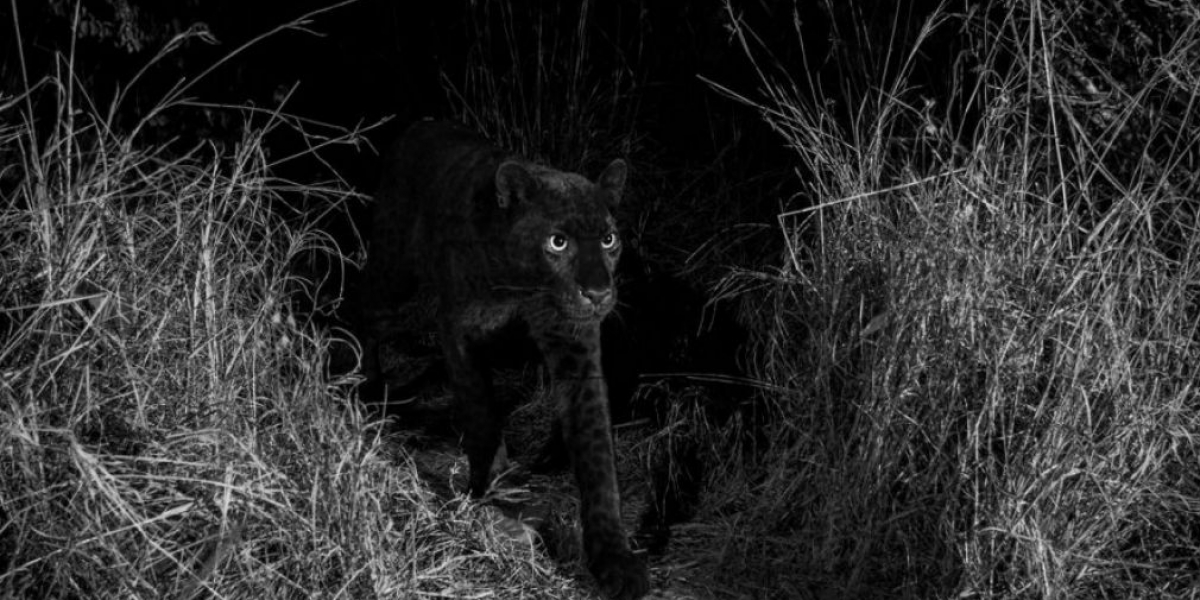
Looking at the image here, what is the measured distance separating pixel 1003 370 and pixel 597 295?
1.37m

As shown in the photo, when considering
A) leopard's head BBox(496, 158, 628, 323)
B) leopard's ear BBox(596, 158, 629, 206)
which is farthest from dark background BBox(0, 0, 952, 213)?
leopard's head BBox(496, 158, 628, 323)

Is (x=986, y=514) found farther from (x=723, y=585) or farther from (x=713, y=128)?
(x=713, y=128)

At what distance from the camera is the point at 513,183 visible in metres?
5.06

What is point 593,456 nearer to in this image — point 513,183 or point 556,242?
point 556,242

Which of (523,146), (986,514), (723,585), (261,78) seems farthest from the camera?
(523,146)

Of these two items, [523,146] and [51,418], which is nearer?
[51,418]

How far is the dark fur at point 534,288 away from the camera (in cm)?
483

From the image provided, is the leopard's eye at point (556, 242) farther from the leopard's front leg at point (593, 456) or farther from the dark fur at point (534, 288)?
the leopard's front leg at point (593, 456)

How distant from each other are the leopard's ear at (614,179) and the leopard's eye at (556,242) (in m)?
0.34

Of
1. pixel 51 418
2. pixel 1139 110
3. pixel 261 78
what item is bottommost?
pixel 261 78

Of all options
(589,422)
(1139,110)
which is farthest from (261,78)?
(1139,110)

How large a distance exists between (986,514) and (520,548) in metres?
1.52

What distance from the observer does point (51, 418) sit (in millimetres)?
3803

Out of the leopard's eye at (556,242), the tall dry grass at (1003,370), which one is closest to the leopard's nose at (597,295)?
the leopard's eye at (556,242)
